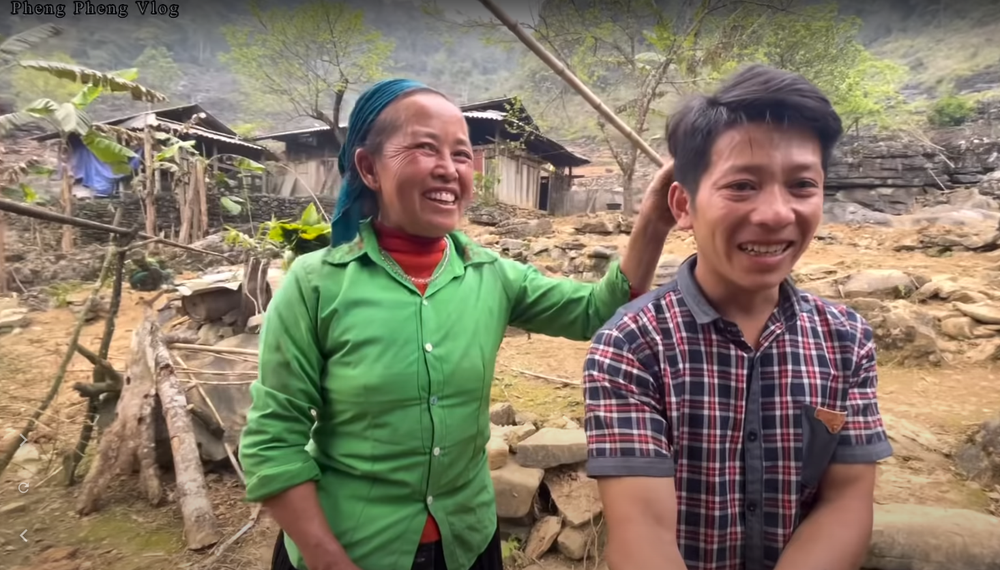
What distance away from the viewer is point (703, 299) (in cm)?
105

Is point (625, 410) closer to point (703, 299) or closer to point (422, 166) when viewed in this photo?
point (703, 299)

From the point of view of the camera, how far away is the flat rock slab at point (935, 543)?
5.75ft

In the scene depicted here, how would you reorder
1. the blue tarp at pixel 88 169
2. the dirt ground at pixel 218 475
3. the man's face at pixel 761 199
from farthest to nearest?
the blue tarp at pixel 88 169 < the dirt ground at pixel 218 475 < the man's face at pixel 761 199

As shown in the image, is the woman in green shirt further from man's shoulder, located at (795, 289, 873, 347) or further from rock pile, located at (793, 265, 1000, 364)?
rock pile, located at (793, 265, 1000, 364)

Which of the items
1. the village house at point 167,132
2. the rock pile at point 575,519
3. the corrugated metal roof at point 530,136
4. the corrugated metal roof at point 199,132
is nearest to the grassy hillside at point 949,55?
the corrugated metal roof at point 530,136

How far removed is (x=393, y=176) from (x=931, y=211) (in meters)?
15.1

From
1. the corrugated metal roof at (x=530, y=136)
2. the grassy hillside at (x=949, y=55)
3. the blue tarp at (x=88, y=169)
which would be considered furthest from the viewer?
the grassy hillside at (x=949, y=55)

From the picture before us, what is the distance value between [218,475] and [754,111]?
355cm

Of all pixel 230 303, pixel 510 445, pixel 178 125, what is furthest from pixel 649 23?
pixel 510 445

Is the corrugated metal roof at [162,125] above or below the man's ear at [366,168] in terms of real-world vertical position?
above

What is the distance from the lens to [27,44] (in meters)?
4.24

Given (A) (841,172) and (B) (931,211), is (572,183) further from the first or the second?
(B) (931,211)

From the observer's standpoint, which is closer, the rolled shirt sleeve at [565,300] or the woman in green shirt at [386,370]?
the woman in green shirt at [386,370]

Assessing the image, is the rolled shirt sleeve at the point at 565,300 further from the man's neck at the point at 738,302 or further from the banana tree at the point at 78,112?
the banana tree at the point at 78,112
